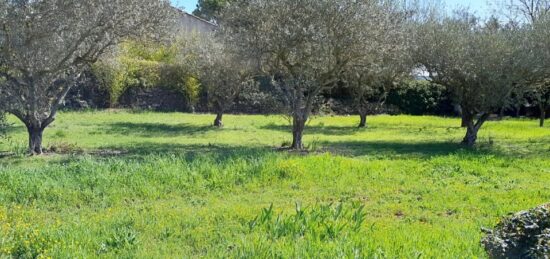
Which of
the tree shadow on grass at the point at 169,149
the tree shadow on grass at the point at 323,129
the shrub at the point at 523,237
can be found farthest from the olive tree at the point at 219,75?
the shrub at the point at 523,237

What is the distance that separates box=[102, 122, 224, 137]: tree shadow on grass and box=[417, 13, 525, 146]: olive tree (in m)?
8.64

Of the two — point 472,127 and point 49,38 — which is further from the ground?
point 49,38

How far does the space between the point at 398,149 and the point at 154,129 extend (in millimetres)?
9535

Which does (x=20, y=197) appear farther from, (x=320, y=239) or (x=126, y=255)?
(x=320, y=239)

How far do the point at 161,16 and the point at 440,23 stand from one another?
28.9 ft

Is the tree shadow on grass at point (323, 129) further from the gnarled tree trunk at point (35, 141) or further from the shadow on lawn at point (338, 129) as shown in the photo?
the gnarled tree trunk at point (35, 141)

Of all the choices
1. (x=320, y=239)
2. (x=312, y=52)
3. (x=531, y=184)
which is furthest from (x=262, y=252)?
(x=312, y=52)

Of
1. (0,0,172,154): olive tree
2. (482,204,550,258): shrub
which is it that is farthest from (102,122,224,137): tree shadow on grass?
(482,204,550,258): shrub

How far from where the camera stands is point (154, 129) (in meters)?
20.3

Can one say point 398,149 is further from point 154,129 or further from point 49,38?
point 154,129

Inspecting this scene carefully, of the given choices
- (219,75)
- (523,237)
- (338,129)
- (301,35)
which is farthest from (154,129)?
(523,237)

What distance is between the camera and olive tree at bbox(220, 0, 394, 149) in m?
13.0

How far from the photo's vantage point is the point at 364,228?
6.17 meters

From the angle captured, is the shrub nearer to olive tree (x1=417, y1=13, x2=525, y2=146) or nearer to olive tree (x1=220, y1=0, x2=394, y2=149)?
olive tree (x1=220, y1=0, x2=394, y2=149)
